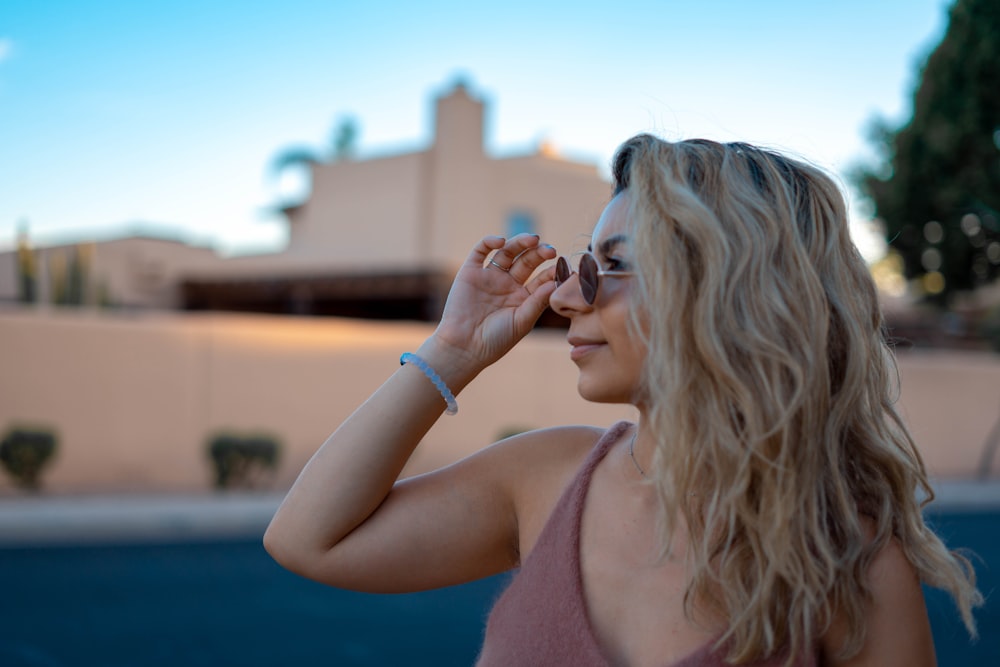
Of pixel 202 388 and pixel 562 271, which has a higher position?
pixel 562 271

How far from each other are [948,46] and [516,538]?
1251 centimetres

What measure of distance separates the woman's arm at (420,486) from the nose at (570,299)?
0.38ft

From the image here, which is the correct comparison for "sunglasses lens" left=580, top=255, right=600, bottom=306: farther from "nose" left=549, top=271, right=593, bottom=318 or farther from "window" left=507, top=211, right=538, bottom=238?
"window" left=507, top=211, right=538, bottom=238

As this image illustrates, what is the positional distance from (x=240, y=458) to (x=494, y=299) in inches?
440

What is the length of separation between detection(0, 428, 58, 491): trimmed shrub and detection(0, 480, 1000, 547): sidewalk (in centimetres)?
42

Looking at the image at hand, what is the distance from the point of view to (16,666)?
544cm

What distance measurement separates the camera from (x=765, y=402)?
1381 millimetres

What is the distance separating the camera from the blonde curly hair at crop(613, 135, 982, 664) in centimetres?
135

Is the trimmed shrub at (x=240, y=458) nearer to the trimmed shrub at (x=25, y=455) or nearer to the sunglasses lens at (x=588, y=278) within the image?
the trimmed shrub at (x=25, y=455)

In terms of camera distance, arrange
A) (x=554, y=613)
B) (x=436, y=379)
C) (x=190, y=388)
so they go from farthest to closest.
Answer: (x=190, y=388) < (x=436, y=379) < (x=554, y=613)

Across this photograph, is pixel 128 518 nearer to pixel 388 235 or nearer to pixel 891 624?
pixel 891 624

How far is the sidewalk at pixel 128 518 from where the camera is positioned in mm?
8867

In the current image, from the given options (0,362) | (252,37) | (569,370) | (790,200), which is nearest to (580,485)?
(790,200)

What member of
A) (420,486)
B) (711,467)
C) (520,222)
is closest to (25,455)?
(420,486)
